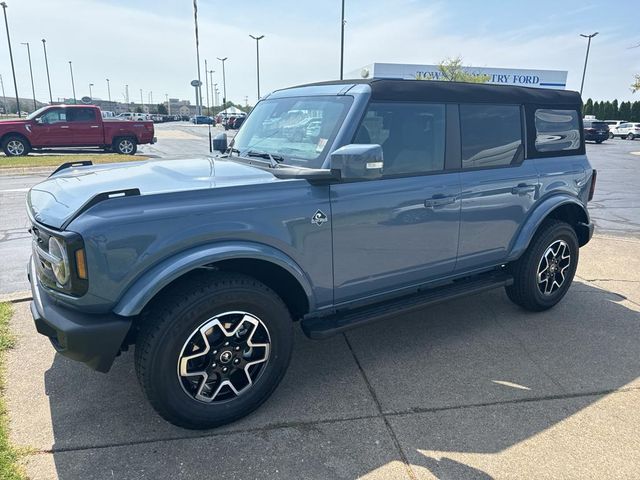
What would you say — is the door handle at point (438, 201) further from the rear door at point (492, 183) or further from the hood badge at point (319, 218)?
the hood badge at point (319, 218)

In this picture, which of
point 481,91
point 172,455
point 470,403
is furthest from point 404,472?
point 481,91

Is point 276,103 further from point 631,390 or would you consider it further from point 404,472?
point 631,390

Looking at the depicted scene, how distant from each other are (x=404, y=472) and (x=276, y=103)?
2.91 meters

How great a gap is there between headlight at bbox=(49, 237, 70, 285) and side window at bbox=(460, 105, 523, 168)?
2.76m

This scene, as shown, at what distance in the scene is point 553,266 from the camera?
4434mm

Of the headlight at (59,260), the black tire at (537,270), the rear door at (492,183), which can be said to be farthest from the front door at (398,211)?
the headlight at (59,260)

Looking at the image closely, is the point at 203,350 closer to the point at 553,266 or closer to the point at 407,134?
the point at 407,134

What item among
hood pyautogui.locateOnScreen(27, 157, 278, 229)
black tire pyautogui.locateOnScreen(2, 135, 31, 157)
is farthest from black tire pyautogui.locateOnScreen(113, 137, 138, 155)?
hood pyautogui.locateOnScreen(27, 157, 278, 229)

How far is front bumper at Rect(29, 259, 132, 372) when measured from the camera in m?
2.35

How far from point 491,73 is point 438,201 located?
41.2 m

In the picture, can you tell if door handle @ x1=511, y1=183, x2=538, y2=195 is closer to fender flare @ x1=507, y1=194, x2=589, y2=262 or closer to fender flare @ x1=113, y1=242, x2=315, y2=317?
fender flare @ x1=507, y1=194, x2=589, y2=262

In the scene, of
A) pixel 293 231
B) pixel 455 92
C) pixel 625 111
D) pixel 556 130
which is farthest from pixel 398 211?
pixel 625 111

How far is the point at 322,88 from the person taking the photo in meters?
3.62

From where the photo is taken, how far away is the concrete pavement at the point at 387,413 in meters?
2.48
